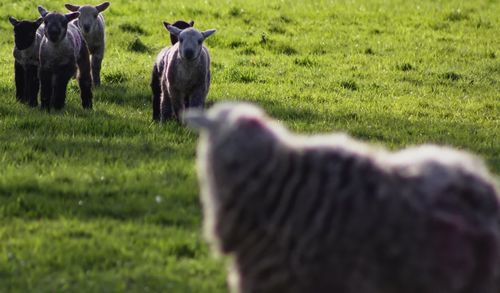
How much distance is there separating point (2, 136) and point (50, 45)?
2.64m

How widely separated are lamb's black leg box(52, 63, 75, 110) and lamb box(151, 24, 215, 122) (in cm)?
133

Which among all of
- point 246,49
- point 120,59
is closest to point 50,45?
point 120,59

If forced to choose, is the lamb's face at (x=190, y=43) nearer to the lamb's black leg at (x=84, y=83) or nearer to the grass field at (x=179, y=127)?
the grass field at (x=179, y=127)

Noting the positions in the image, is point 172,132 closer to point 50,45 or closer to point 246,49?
point 50,45

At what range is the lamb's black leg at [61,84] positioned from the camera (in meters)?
13.3

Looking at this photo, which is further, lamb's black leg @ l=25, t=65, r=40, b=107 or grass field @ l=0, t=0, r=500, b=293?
lamb's black leg @ l=25, t=65, r=40, b=107

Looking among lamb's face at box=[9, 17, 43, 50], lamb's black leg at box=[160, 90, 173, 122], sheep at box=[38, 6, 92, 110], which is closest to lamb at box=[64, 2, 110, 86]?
lamb's face at box=[9, 17, 43, 50]

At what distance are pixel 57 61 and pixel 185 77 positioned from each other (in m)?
1.87

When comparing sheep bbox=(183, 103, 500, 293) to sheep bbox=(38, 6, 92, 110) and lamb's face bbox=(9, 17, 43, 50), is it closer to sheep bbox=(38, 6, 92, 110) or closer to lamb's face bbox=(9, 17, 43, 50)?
sheep bbox=(38, 6, 92, 110)

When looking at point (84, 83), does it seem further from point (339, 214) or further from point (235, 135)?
point (339, 214)

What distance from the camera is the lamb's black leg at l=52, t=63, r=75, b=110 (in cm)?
→ 1328

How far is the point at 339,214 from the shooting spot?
4.96 metres

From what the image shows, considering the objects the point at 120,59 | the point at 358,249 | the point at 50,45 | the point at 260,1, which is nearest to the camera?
the point at 358,249

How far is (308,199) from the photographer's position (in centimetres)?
499
